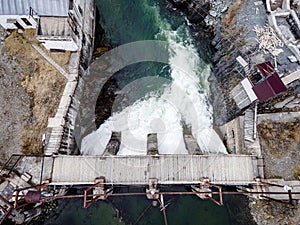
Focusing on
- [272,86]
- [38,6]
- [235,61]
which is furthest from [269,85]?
[38,6]

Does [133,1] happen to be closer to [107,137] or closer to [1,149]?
[107,137]

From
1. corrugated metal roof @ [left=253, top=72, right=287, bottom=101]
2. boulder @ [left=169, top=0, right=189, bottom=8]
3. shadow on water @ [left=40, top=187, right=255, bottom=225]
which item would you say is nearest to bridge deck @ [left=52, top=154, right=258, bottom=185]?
shadow on water @ [left=40, top=187, right=255, bottom=225]

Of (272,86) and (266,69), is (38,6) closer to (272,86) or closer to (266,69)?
(266,69)

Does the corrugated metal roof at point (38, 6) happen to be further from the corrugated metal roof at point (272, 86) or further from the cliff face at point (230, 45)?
the corrugated metal roof at point (272, 86)

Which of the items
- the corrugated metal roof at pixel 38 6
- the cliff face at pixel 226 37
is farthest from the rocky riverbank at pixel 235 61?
the corrugated metal roof at pixel 38 6

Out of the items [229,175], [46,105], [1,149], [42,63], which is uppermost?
[42,63]

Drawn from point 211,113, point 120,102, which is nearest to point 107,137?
point 120,102
